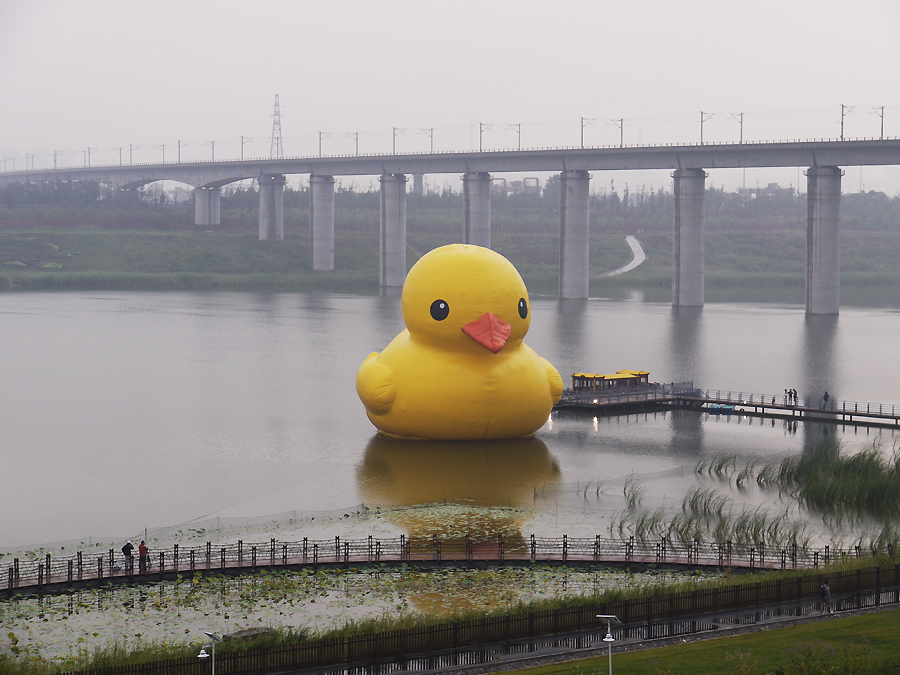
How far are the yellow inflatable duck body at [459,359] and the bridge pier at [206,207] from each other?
424 ft

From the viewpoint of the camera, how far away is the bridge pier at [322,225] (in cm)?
13625

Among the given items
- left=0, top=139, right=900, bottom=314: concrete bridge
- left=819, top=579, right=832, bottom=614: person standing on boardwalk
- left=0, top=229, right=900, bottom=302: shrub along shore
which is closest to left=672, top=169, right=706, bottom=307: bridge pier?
left=0, top=139, right=900, bottom=314: concrete bridge

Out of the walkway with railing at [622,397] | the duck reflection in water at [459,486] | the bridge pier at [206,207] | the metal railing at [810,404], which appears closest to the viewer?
the duck reflection in water at [459,486]

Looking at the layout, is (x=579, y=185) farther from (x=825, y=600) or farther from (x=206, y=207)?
(x=825, y=600)

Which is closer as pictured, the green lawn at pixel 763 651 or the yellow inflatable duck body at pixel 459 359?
the green lawn at pixel 763 651

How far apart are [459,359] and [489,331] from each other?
1439 mm

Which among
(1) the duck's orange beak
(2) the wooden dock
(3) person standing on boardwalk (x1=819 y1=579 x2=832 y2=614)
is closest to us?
(3) person standing on boardwalk (x1=819 y1=579 x2=832 y2=614)

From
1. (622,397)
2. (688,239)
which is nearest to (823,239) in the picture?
(688,239)

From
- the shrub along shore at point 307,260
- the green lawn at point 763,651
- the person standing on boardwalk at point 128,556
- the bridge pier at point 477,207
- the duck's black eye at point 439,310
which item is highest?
the bridge pier at point 477,207

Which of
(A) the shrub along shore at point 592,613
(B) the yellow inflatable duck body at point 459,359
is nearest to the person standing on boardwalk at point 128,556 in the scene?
(A) the shrub along shore at point 592,613

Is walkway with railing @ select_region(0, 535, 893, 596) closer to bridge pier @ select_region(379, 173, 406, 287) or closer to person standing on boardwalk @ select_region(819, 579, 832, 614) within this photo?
person standing on boardwalk @ select_region(819, 579, 832, 614)

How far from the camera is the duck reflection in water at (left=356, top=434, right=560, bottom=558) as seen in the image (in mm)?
25906

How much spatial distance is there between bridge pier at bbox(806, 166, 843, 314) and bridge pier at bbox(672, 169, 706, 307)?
10650 millimetres

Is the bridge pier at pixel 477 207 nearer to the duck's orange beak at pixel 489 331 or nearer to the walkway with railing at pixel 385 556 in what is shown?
the duck's orange beak at pixel 489 331
